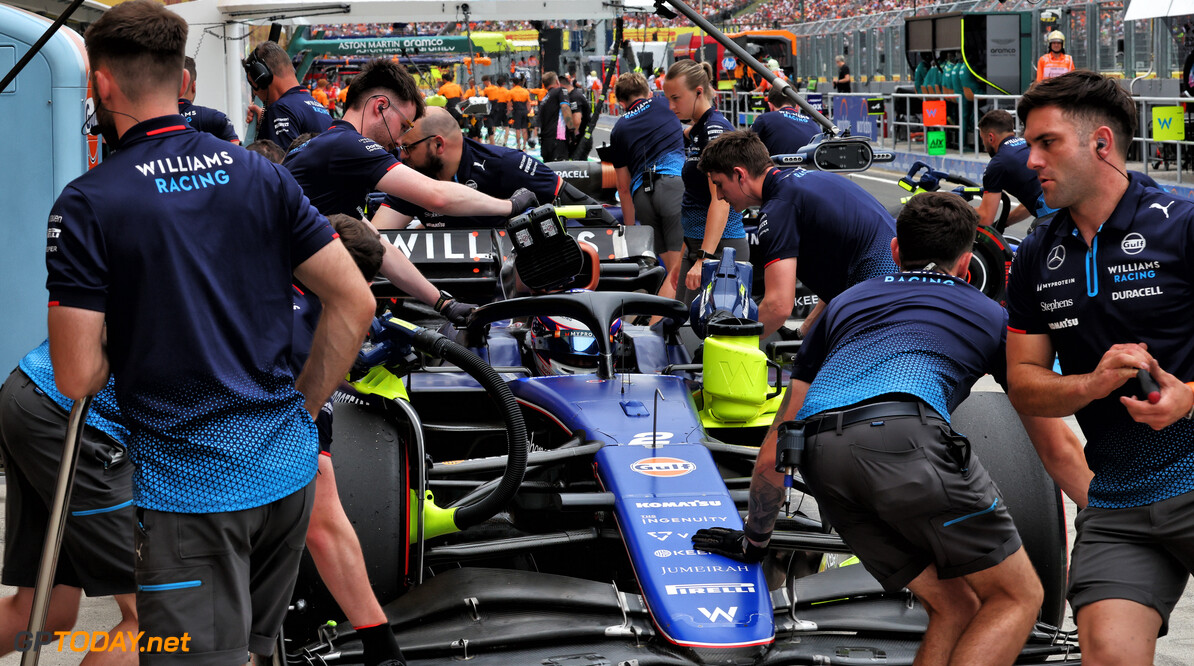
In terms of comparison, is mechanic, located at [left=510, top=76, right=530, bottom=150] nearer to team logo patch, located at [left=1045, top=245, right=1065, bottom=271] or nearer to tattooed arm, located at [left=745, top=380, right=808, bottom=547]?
tattooed arm, located at [left=745, top=380, right=808, bottom=547]

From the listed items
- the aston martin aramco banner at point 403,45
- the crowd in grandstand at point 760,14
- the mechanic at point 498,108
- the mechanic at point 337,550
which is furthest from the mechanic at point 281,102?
the crowd in grandstand at point 760,14

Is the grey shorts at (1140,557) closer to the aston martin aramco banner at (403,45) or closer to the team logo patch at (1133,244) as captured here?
the team logo patch at (1133,244)

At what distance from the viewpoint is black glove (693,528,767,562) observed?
11.1ft

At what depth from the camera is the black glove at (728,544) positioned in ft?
11.1

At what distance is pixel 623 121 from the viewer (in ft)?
29.8

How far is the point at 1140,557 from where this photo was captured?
2.74m

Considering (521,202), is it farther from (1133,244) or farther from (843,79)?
(843,79)

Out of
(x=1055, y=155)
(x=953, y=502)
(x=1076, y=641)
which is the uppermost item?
(x=1055, y=155)

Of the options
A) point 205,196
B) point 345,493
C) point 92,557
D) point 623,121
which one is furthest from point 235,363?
point 623,121

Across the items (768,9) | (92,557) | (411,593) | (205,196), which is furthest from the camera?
(768,9)

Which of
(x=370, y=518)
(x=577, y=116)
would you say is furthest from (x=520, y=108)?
(x=370, y=518)

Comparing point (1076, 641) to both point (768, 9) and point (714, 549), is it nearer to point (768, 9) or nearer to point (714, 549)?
point (714, 549)

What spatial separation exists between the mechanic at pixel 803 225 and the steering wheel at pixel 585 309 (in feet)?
2.47

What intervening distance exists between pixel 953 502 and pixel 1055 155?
0.85 m
